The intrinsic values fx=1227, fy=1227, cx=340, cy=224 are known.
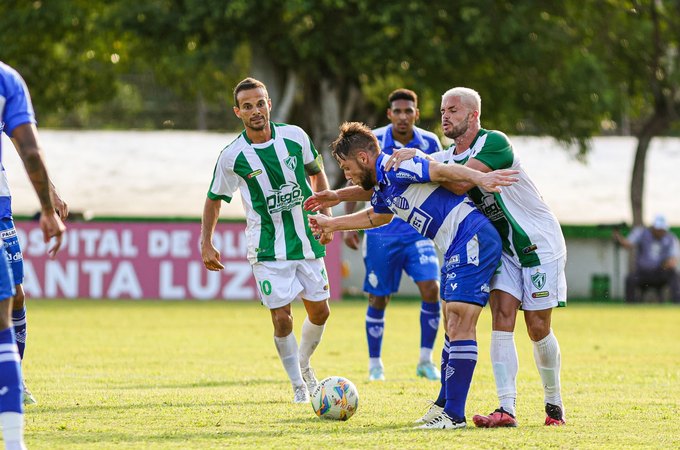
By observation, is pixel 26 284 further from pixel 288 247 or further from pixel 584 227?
pixel 288 247

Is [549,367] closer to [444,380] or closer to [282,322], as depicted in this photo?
[444,380]

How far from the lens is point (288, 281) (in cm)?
998

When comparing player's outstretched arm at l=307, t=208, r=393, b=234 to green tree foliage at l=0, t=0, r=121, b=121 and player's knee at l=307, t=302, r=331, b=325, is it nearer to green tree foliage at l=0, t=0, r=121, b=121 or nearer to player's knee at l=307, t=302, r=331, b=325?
player's knee at l=307, t=302, r=331, b=325

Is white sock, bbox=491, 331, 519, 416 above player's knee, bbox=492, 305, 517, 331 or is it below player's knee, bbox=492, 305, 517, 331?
below

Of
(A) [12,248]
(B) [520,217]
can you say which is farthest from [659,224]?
(A) [12,248]

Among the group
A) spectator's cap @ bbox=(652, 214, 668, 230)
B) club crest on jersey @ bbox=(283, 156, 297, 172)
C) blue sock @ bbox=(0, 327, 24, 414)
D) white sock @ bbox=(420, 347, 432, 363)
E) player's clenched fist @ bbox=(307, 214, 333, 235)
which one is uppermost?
club crest on jersey @ bbox=(283, 156, 297, 172)

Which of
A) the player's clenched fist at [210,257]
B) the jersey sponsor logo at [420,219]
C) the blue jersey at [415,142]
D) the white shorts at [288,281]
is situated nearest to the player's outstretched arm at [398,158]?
the jersey sponsor logo at [420,219]

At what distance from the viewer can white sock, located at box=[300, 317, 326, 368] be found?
10.3 meters

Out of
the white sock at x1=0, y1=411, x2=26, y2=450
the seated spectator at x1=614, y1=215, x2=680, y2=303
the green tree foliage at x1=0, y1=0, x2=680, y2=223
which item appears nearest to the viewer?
the white sock at x1=0, y1=411, x2=26, y2=450

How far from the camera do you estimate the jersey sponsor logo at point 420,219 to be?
8367 millimetres

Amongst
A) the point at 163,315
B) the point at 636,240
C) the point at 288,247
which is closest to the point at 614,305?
the point at 636,240

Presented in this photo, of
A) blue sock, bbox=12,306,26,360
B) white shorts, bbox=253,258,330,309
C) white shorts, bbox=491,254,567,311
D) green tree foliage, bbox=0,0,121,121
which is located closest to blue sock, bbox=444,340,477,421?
white shorts, bbox=491,254,567,311

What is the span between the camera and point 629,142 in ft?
129

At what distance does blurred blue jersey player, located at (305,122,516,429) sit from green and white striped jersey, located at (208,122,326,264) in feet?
5.00
